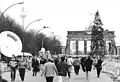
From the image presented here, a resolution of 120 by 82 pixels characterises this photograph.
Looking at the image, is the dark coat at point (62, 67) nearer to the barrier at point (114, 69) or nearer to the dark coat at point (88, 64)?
the barrier at point (114, 69)

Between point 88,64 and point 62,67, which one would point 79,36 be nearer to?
point 88,64

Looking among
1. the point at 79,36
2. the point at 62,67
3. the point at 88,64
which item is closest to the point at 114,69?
the point at 88,64

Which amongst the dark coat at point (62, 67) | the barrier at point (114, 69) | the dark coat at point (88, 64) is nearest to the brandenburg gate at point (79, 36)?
the barrier at point (114, 69)

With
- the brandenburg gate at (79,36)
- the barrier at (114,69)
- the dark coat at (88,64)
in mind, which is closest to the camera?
the dark coat at (88,64)

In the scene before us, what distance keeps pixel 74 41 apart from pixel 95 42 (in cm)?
3708

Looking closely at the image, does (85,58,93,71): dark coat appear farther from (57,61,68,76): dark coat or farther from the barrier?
(57,61,68,76): dark coat

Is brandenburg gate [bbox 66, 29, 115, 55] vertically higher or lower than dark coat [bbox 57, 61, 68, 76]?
higher

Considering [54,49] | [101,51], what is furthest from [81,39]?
[101,51]

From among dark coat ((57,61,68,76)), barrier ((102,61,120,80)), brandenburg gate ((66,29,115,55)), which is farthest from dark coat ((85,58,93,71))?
brandenburg gate ((66,29,115,55))

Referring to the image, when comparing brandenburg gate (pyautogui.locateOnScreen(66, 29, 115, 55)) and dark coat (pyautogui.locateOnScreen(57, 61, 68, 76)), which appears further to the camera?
brandenburg gate (pyautogui.locateOnScreen(66, 29, 115, 55))

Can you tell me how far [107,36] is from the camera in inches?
5079

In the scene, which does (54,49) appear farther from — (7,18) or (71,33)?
(7,18)

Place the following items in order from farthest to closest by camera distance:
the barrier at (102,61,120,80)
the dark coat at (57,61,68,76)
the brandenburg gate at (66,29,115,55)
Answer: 1. the brandenburg gate at (66,29,115,55)
2. the barrier at (102,61,120,80)
3. the dark coat at (57,61,68,76)

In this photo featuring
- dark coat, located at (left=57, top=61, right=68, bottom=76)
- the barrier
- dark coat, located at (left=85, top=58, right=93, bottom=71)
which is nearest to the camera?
dark coat, located at (left=57, top=61, right=68, bottom=76)
